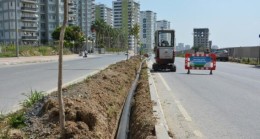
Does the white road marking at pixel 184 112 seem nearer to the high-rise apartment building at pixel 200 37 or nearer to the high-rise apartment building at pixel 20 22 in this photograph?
the high-rise apartment building at pixel 200 37

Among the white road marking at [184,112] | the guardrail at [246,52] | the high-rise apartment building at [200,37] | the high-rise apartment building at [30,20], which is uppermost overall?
the high-rise apartment building at [30,20]

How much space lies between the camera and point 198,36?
330 feet

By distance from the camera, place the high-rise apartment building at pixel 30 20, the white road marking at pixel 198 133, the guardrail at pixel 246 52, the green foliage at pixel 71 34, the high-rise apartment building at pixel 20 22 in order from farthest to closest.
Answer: the high-rise apartment building at pixel 30 20
the high-rise apartment building at pixel 20 22
the green foliage at pixel 71 34
the guardrail at pixel 246 52
the white road marking at pixel 198 133

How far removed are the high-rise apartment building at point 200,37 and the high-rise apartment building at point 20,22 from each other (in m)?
46.4

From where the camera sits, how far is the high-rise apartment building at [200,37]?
99188 mm

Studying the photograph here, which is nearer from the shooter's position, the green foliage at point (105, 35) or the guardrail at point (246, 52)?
the guardrail at point (246, 52)

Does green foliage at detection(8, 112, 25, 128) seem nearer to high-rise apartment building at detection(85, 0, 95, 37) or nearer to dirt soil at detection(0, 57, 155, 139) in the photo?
dirt soil at detection(0, 57, 155, 139)

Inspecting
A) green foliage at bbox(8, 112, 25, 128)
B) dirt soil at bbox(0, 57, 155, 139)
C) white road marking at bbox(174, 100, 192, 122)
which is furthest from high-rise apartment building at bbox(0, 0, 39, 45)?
green foliage at bbox(8, 112, 25, 128)

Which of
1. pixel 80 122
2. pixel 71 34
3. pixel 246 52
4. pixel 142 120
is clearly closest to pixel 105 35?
pixel 71 34

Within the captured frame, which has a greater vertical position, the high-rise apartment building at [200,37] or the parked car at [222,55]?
the high-rise apartment building at [200,37]

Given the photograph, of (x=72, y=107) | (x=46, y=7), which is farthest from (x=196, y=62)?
(x=46, y=7)

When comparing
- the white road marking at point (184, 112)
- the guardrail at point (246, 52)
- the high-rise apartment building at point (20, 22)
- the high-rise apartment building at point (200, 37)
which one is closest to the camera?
the white road marking at point (184, 112)

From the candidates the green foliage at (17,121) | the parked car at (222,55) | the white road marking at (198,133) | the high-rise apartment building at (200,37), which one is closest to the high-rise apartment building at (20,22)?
the high-rise apartment building at (200,37)

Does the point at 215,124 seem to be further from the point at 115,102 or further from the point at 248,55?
the point at 248,55
